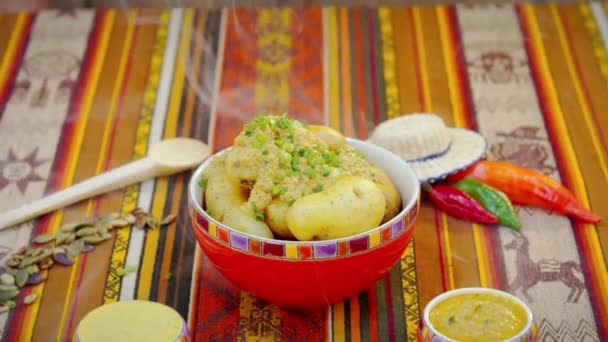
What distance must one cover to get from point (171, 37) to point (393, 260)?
1.23m

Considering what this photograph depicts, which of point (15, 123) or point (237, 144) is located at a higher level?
point (237, 144)

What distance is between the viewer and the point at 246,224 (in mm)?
1354

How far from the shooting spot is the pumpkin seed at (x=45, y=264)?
1.61 m

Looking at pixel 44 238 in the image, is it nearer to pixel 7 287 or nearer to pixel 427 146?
pixel 7 287

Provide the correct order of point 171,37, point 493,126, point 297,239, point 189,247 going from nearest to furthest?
point 297,239 < point 189,247 < point 493,126 < point 171,37

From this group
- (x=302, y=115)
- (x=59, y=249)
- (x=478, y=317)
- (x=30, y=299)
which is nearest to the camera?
(x=478, y=317)

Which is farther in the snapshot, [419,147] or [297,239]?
[419,147]

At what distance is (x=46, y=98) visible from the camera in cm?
217

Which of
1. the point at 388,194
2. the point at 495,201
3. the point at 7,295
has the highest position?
the point at 388,194

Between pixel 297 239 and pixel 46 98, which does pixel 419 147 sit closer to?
pixel 297 239

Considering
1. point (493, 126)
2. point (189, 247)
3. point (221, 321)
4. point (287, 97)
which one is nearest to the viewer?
point (221, 321)

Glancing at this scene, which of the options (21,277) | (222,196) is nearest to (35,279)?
(21,277)

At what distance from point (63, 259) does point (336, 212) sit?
0.60m

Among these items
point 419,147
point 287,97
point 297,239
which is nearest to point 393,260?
point 297,239
